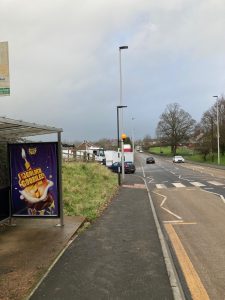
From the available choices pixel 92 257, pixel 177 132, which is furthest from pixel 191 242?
pixel 177 132

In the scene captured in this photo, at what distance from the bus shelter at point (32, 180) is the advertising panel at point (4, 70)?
100 inches

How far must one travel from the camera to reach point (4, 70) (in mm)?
9109

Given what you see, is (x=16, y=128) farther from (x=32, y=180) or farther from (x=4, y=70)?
(x=32, y=180)

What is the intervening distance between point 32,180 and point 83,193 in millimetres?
7766

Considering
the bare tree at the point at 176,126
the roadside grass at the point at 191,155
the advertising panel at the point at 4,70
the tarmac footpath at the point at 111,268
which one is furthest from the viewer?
the bare tree at the point at 176,126

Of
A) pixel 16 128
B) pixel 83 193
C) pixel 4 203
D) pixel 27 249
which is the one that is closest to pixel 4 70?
pixel 16 128

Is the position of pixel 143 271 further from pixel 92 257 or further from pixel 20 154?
pixel 20 154

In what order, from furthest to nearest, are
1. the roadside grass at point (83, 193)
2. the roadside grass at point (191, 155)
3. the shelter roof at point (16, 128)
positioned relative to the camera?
the roadside grass at point (191, 155) < the roadside grass at point (83, 193) < the shelter roof at point (16, 128)

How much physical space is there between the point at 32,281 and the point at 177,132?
353 ft

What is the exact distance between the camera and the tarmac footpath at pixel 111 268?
637 centimetres

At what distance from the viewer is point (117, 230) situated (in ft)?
38.5

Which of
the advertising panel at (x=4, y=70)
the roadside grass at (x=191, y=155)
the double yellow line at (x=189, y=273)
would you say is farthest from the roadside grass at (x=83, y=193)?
the roadside grass at (x=191, y=155)

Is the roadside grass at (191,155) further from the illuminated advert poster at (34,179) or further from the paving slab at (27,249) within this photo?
the illuminated advert poster at (34,179)

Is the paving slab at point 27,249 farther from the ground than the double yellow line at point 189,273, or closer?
farther from the ground
